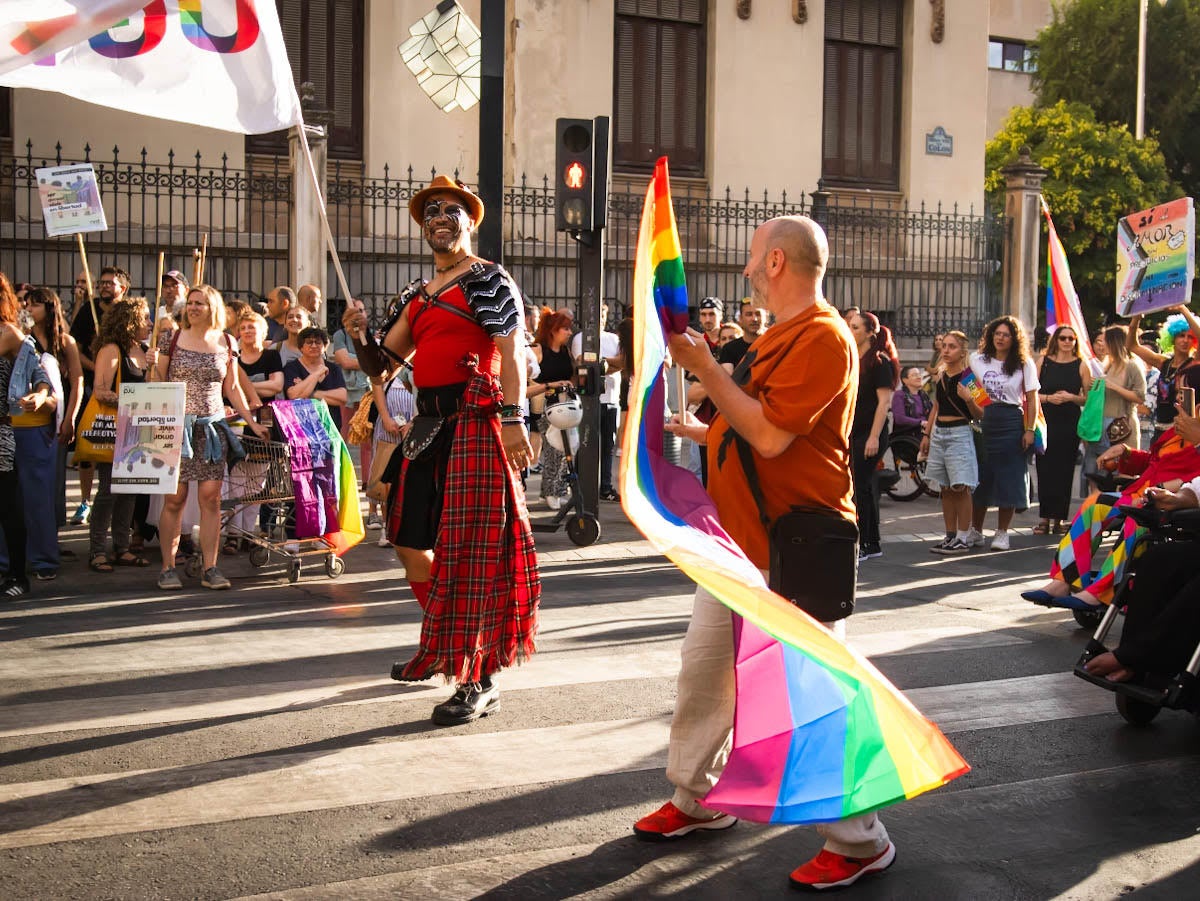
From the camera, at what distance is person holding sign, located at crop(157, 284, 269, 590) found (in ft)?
29.5

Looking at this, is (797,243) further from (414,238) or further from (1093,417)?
(414,238)

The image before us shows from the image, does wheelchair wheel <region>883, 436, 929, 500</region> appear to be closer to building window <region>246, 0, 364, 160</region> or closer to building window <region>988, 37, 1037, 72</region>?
building window <region>246, 0, 364, 160</region>

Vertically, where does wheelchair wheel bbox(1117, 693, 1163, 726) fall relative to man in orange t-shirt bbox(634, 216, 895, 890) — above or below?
below

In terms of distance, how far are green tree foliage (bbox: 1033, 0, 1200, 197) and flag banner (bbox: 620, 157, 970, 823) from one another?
35.0 m

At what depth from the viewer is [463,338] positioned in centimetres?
597

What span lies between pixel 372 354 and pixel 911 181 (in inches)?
793

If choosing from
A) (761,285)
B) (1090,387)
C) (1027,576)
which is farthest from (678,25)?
(761,285)

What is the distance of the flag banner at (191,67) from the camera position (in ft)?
23.1

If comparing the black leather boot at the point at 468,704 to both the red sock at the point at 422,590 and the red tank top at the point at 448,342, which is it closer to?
the red sock at the point at 422,590

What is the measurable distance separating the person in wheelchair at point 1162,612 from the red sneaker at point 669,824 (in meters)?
2.31

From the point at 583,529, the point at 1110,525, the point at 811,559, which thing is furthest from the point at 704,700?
the point at 583,529

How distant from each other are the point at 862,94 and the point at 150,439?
60.6 feet

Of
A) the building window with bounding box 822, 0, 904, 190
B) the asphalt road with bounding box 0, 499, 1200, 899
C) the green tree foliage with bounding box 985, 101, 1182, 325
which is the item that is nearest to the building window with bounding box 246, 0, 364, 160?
the building window with bounding box 822, 0, 904, 190

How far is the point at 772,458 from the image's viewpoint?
4.29 m
